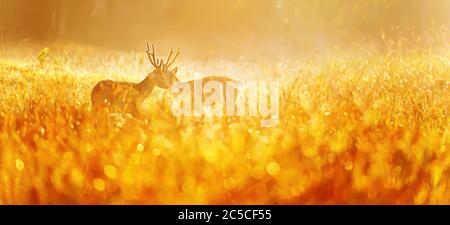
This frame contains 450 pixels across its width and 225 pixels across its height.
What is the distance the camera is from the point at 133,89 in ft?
14.8

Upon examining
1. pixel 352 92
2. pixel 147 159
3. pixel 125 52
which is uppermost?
pixel 125 52

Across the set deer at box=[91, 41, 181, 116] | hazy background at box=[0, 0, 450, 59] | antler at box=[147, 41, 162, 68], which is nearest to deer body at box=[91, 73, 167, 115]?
deer at box=[91, 41, 181, 116]

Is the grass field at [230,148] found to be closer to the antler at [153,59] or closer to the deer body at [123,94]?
the deer body at [123,94]

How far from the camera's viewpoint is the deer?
4.31m

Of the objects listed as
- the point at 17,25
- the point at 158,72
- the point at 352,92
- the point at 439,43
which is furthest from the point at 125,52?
Answer: the point at 439,43

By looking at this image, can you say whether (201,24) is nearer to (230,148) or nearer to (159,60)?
(159,60)

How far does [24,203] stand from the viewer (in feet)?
13.0

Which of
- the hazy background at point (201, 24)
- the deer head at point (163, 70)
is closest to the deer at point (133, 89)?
the deer head at point (163, 70)

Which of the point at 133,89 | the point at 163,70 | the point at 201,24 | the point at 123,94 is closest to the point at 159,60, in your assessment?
the point at 163,70

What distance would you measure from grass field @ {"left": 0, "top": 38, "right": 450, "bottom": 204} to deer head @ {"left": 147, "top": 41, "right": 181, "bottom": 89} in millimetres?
89

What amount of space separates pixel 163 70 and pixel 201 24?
89 centimetres

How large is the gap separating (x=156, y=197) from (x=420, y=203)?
181 cm
